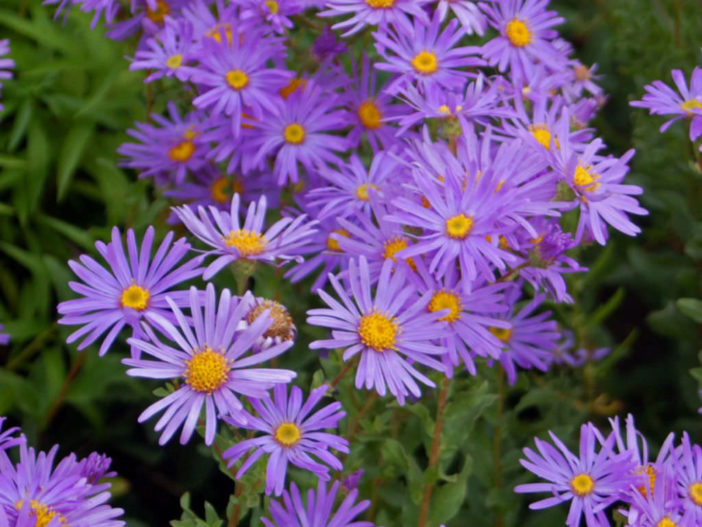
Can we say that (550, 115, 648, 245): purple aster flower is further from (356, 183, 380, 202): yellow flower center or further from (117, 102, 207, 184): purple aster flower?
(117, 102, 207, 184): purple aster flower

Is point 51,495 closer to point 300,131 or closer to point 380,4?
point 300,131

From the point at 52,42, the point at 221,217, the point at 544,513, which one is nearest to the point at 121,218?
the point at 52,42

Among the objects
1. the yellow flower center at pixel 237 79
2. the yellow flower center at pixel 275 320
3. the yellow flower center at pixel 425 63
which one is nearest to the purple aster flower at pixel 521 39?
the yellow flower center at pixel 425 63

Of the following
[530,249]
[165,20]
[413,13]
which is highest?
[165,20]

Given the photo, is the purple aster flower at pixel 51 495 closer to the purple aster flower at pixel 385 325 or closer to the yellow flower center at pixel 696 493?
the purple aster flower at pixel 385 325

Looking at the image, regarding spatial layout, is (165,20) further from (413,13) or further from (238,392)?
(238,392)

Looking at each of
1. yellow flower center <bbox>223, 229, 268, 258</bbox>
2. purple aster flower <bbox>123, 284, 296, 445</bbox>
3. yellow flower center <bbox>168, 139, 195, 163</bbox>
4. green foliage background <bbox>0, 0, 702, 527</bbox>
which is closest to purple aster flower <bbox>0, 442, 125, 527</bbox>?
purple aster flower <bbox>123, 284, 296, 445</bbox>
